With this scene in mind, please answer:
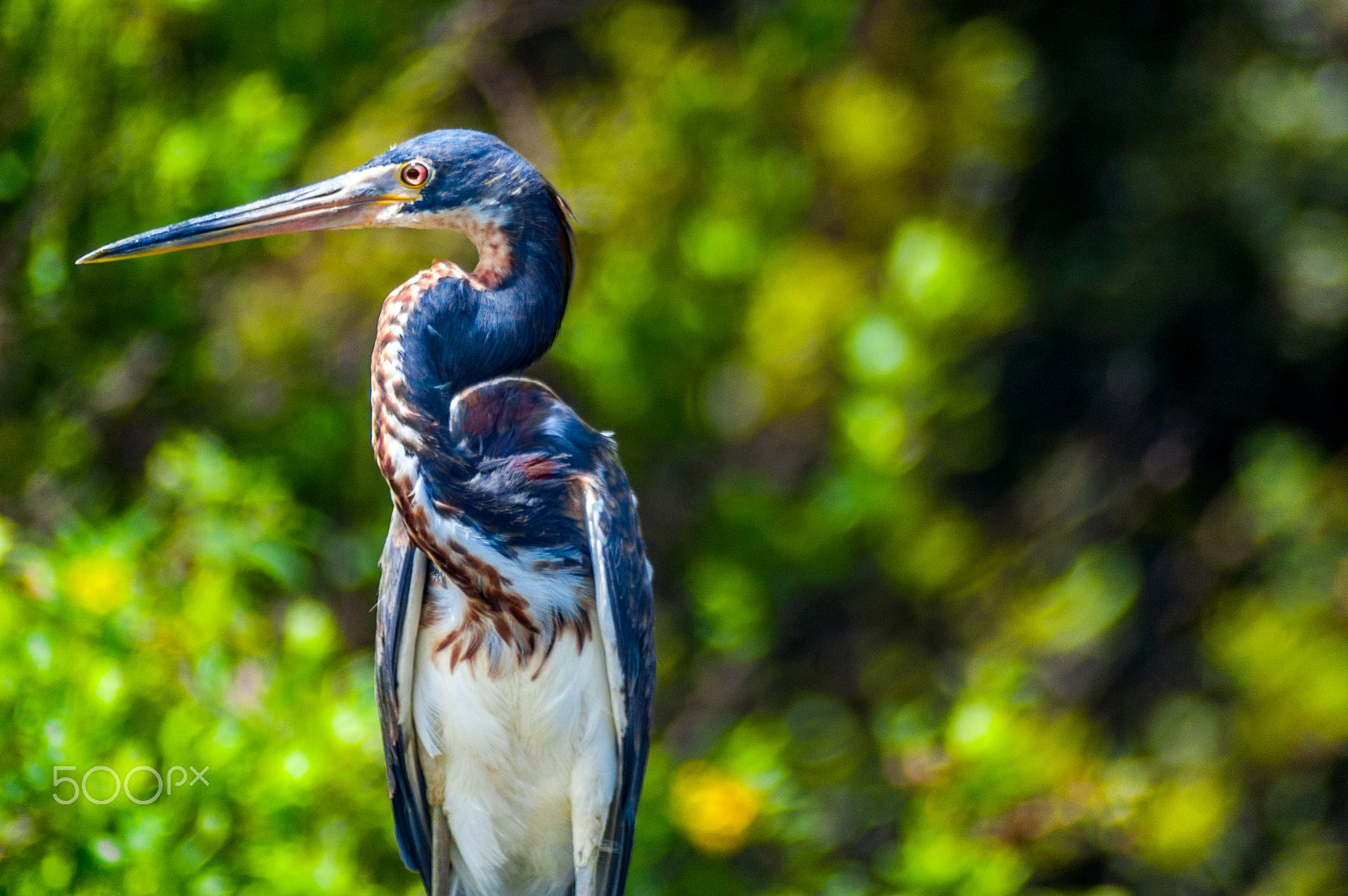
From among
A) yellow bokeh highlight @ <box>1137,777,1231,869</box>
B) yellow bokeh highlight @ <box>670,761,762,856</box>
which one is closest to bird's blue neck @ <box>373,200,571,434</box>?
yellow bokeh highlight @ <box>670,761,762,856</box>

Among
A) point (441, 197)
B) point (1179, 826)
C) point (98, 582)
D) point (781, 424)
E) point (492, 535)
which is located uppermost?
point (781, 424)

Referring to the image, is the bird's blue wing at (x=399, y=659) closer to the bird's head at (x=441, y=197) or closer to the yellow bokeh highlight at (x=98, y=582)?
the bird's head at (x=441, y=197)

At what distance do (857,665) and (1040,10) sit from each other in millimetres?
2318

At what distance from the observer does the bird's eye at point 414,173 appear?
1.56 metres

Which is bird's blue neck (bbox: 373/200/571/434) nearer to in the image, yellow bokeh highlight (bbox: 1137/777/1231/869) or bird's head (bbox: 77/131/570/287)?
bird's head (bbox: 77/131/570/287)

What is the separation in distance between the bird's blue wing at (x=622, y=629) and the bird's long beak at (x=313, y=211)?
430mm

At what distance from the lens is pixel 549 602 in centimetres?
158

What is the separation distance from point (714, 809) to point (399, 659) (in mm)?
1353

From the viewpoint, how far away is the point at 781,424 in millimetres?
3811

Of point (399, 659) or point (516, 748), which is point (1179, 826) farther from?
point (399, 659)

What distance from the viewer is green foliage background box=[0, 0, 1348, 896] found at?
2.21 metres

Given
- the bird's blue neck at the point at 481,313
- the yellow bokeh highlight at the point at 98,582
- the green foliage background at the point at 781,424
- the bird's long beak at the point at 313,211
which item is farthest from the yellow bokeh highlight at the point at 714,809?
the bird's long beak at the point at 313,211

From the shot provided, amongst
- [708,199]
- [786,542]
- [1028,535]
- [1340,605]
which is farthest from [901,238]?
[1340,605]

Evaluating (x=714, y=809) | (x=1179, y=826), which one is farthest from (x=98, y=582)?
(x=1179, y=826)
